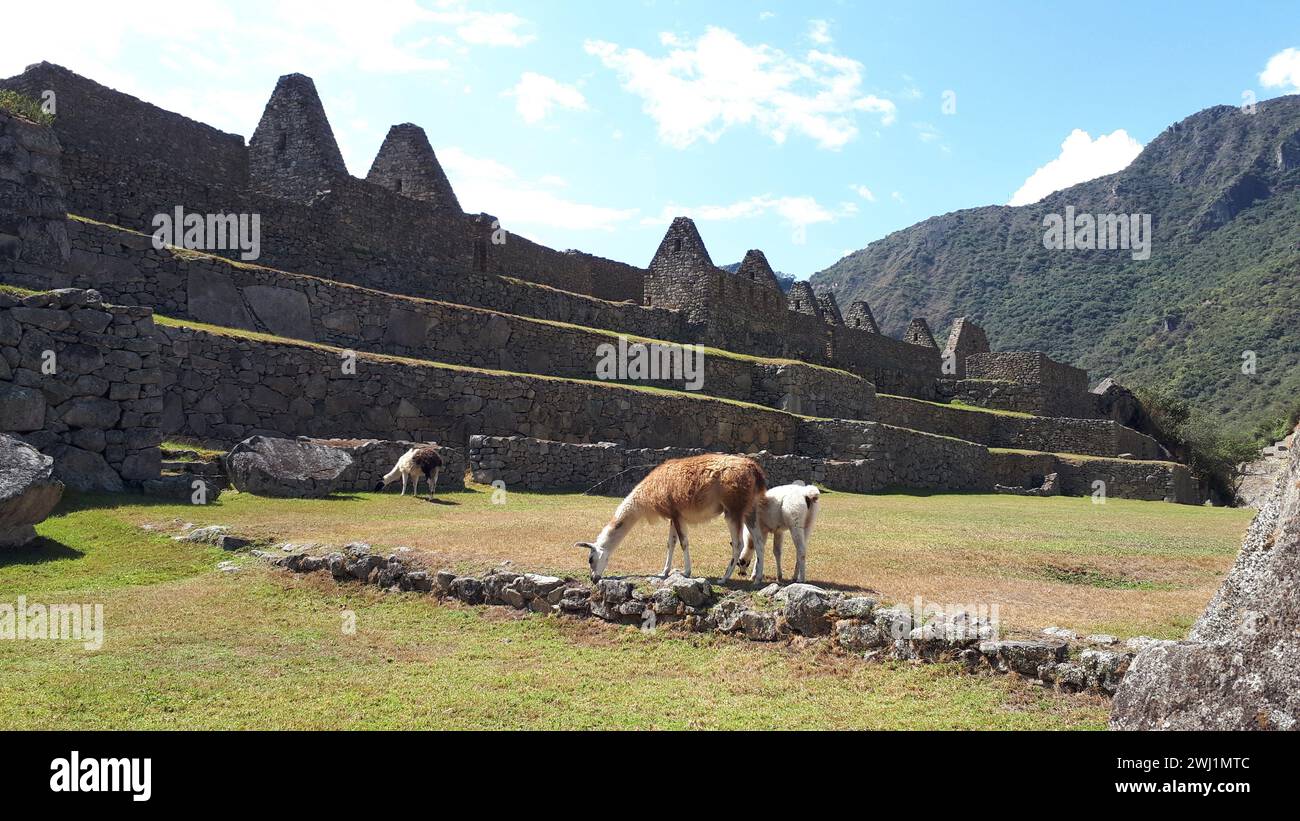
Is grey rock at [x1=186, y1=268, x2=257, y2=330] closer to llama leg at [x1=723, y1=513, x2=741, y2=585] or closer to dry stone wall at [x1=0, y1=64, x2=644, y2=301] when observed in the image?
dry stone wall at [x1=0, y1=64, x2=644, y2=301]

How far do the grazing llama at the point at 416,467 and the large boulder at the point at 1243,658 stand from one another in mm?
13261

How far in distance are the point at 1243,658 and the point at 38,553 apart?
10.7 meters

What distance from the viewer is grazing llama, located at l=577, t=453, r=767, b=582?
8.04 metres

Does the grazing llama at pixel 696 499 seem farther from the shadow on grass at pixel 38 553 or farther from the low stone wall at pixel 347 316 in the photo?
the low stone wall at pixel 347 316

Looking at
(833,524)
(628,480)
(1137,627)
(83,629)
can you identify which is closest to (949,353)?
(628,480)

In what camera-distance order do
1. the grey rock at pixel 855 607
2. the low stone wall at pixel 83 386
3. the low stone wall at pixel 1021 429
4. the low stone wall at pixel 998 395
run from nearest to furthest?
the grey rock at pixel 855 607 → the low stone wall at pixel 83 386 → the low stone wall at pixel 1021 429 → the low stone wall at pixel 998 395

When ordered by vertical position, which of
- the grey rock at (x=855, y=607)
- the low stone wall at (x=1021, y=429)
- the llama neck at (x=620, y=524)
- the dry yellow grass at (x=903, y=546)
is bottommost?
the dry yellow grass at (x=903, y=546)

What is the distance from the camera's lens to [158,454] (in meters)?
13.5

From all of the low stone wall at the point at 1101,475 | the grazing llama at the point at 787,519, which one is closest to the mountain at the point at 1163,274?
the low stone wall at the point at 1101,475

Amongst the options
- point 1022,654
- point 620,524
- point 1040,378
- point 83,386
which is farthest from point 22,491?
point 1040,378

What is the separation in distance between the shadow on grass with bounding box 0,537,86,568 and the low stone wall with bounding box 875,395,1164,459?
1051 inches

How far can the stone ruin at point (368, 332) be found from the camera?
44.1 ft

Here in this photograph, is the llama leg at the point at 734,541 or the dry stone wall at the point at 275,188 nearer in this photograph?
the llama leg at the point at 734,541

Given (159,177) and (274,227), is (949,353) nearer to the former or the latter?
(274,227)
